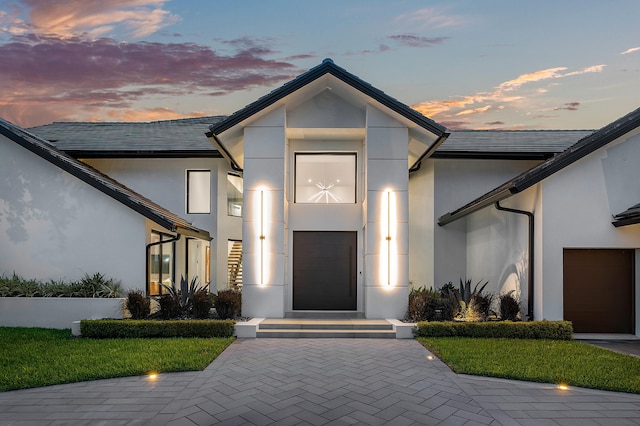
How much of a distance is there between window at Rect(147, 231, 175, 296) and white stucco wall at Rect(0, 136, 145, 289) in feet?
3.74

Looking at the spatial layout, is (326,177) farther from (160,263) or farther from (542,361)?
(542,361)

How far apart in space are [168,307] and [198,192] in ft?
20.8

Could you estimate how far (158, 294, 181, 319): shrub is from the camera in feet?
34.7

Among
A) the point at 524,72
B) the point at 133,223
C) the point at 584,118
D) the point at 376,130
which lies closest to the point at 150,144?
the point at 133,223

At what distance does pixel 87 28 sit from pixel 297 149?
735 centimetres

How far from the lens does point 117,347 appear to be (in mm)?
8477

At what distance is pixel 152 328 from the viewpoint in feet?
31.5

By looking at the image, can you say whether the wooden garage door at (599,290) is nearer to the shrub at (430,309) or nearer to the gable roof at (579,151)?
the gable roof at (579,151)

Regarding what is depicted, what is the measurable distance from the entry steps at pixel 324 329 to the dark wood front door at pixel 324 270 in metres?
1.93

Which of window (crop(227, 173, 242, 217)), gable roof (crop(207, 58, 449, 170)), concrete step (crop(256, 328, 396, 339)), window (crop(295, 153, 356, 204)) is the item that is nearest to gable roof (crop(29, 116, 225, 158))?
window (crop(227, 173, 242, 217))

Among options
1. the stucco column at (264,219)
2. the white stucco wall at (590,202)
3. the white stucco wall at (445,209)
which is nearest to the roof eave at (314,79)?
the stucco column at (264,219)

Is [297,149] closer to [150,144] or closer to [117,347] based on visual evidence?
[150,144]

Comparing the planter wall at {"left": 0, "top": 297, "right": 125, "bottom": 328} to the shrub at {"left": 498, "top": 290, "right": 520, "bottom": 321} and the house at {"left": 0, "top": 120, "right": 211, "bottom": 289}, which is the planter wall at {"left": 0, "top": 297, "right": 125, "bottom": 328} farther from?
the shrub at {"left": 498, "top": 290, "right": 520, "bottom": 321}

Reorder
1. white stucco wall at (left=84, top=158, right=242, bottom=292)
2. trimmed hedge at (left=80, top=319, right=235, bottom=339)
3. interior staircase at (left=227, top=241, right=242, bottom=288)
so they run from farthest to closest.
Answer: interior staircase at (left=227, top=241, right=242, bottom=288), white stucco wall at (left=84, top=158, right=242, bottom=292), trimmed hedge at (left=80, top=319, right=235, bottom=339)
